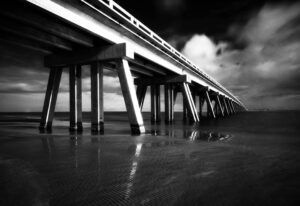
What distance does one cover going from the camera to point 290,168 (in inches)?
214

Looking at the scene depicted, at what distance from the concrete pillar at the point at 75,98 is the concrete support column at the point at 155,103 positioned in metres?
15.8

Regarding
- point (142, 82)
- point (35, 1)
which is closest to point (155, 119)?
point (142, 82)

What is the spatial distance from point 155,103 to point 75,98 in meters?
16.9

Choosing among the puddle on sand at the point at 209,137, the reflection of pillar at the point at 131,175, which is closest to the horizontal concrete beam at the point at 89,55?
the puddle on sand at the point at 209,137

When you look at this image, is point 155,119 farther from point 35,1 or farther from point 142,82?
point 35,1

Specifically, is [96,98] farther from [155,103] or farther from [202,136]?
[155,103]

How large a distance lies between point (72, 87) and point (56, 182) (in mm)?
14141

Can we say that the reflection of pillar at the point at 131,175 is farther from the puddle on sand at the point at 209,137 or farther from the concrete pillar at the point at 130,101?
A: the concrete pillar at the point at 130,101

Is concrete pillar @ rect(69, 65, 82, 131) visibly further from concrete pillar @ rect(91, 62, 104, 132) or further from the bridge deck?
the bridge deck

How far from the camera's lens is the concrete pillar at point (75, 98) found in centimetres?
1698

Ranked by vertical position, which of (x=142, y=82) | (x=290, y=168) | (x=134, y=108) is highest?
(x=142, y=82)

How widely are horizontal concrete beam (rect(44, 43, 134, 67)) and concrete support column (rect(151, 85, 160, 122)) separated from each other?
16858 millimetres

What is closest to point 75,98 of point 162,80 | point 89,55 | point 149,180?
point 89,55

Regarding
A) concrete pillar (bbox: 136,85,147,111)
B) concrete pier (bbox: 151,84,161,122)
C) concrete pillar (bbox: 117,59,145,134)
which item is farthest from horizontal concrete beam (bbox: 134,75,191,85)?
concrete pillar (bbox: 117,59,145,134)
